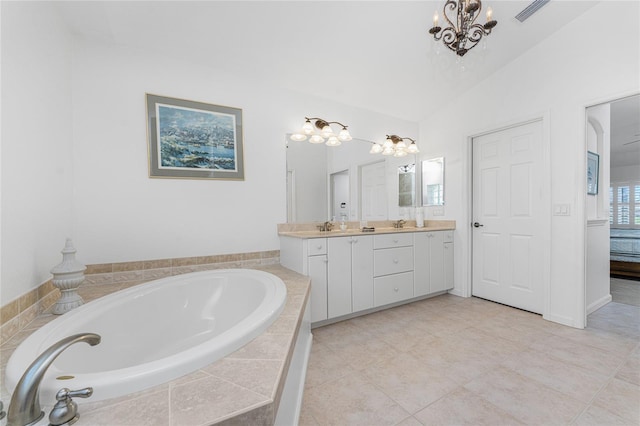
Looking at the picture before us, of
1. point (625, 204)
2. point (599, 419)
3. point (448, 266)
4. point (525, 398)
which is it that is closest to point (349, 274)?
point (525, 398)

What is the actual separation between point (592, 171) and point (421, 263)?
6.41ft

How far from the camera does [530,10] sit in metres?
2.08

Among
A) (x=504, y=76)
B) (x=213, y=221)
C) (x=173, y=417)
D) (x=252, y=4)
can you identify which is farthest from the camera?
(x=504, y=76)

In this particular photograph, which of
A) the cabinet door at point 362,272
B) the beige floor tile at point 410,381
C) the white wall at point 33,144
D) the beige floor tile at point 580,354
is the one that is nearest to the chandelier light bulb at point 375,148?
the cabinet door at point 362,272

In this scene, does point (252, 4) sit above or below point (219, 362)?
above

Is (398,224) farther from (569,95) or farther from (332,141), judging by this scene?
(569,95)

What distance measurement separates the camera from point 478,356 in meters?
1.80

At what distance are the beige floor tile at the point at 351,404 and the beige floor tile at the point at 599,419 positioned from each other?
2.76 ft

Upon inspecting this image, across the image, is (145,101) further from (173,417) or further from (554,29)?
(554,29)

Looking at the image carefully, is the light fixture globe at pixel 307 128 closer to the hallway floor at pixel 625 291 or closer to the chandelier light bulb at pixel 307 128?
the chandelier light bulb at pixel 307 128

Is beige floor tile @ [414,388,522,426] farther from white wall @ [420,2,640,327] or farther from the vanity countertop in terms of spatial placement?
white wall @ [420,2,640,327]

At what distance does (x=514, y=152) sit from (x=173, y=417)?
3.41m

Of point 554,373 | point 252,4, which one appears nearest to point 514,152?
point 554,373

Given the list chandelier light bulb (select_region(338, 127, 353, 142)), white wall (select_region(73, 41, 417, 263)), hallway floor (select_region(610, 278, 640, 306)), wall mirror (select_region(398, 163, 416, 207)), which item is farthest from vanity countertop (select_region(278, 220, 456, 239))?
hallway floor (select_region(610, 278, 640, 306))
